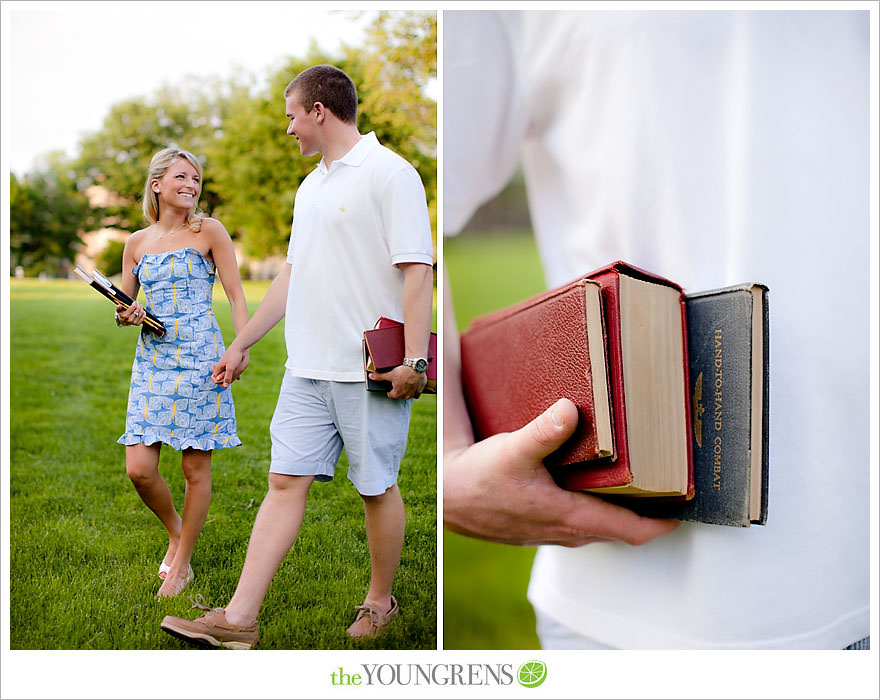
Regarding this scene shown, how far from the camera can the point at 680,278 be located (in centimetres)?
138

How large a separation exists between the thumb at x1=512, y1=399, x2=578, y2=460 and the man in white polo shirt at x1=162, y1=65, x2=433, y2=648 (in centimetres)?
49

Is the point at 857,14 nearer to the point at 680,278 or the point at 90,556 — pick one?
the point at 680,278

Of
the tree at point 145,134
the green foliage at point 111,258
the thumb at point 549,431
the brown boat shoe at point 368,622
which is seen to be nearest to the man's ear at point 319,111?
the tree at point 145,134

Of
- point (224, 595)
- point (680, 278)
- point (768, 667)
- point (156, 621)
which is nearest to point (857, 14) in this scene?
point (680, 278)

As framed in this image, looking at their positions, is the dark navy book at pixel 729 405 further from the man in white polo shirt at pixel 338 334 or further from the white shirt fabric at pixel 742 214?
the man in white polo shirt at pixel 338 334

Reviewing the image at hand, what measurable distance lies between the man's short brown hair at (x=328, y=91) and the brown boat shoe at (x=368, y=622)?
116 centimetres

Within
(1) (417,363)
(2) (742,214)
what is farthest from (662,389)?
(1) (417,363)

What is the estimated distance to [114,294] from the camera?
70.9 inches

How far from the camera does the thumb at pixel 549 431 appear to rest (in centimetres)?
123

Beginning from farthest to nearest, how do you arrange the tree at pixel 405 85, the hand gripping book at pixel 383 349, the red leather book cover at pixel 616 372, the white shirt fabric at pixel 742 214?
the tree at pixel 405 85 → the hand gripping book at pixel 383 349 → the white shirt fabric at pixel 742 214 → the red leather book cover at pixel 616 372

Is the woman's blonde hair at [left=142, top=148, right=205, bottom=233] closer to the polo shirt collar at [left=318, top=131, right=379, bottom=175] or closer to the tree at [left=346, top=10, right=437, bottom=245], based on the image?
the polo shirt collar at [left=318, top=131, right=379, bottom=175]

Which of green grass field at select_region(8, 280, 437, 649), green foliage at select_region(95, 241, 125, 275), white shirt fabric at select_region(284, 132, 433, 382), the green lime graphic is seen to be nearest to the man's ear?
white shirt fabric at select_region(284, 132, 433, 382)

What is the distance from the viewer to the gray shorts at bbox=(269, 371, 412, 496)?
5.60ft

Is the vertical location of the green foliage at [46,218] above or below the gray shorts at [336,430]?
above
